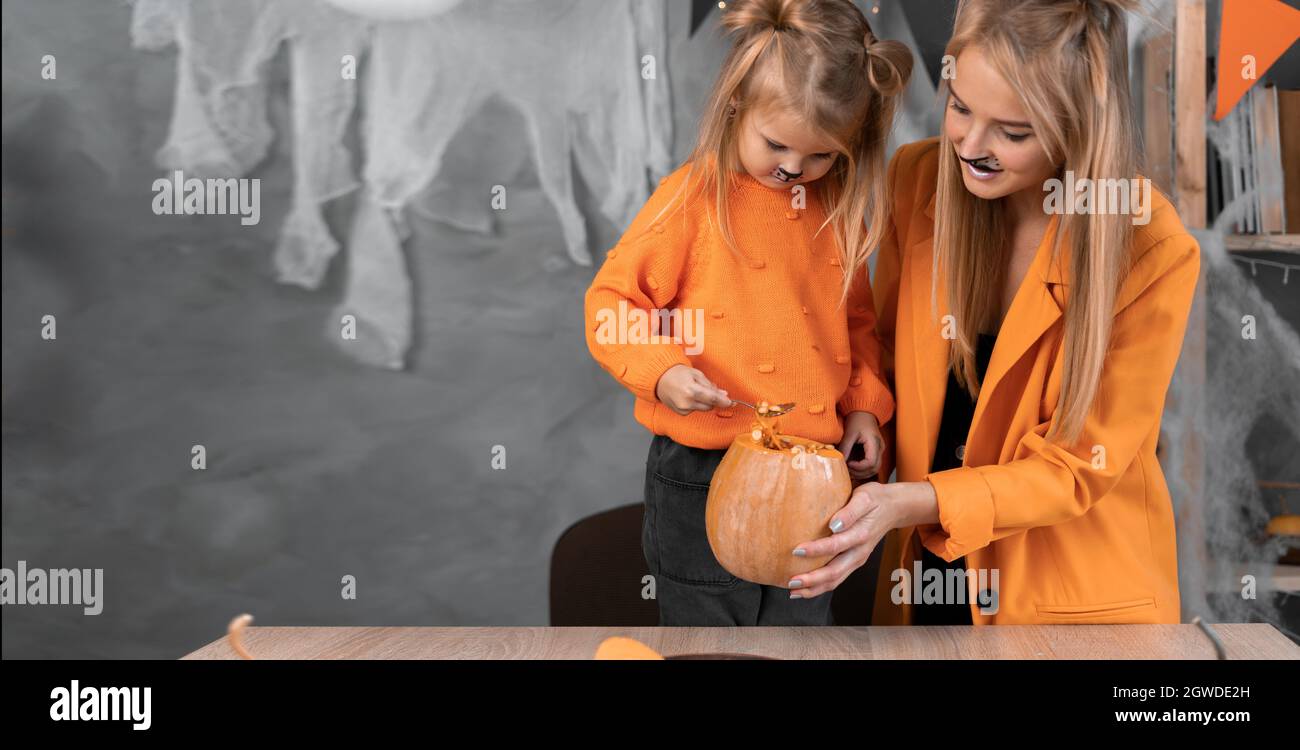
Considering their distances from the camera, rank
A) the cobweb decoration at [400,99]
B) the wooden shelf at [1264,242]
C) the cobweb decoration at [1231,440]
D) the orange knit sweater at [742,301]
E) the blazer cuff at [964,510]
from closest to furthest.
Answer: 1. the blazer cuff at [964,510]
2. the orange knit sweater at [742,301]
3. the wooden shelf at [1264,242]
4. the cobweb decoration at [1231,440]
5. the cobweb decoration at [400,99]

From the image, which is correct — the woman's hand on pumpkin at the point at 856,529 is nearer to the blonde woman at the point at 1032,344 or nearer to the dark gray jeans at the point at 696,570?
the blonde woman at the point at 1032,344

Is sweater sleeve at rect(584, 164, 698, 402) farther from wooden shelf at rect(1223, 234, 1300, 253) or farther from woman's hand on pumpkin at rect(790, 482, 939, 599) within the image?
wooden shelf at rect(1223, 234, 1300, 253)

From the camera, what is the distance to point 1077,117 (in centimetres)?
123

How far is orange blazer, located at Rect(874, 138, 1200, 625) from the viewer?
4.19 feet

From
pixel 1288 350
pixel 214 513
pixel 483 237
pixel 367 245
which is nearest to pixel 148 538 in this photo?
pixel 214 513

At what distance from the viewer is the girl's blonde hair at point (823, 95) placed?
4.26ft

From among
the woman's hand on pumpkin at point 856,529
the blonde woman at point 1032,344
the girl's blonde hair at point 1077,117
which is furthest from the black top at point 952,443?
the woman's hand on pumpkin at point 856,529

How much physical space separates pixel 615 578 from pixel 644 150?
46.2 inches

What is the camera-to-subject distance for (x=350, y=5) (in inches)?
107

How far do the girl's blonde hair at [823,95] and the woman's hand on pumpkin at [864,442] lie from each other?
17cm

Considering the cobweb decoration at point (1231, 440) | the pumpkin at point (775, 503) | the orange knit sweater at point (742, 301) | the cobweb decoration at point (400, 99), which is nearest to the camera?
the pumpkin at point (775, 503)

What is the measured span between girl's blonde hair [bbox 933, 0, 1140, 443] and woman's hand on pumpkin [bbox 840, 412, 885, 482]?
0.17 meters

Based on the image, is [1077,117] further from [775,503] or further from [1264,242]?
[1264,242]

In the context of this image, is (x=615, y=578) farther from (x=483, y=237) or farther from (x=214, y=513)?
(x=214, y=513)
